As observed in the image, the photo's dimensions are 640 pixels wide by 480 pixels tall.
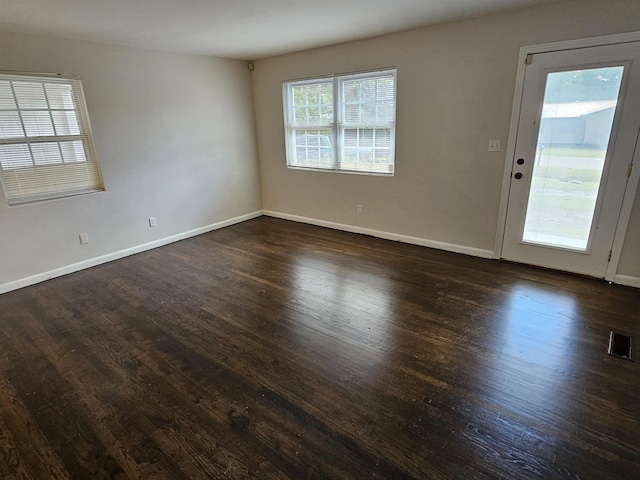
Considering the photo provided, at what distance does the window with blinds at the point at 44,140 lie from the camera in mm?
3266

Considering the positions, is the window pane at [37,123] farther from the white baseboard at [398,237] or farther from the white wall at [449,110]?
the white baseboard at [398,237]

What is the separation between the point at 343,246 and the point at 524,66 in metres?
2.59

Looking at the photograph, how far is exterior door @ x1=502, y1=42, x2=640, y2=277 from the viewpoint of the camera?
280cm

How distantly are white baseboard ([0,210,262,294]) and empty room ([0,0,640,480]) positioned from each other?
3 cm

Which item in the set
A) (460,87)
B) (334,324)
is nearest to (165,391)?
(334,324)

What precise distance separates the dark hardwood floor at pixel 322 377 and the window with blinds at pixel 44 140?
41.2 inches

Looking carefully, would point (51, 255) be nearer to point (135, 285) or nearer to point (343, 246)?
point (135, 285)

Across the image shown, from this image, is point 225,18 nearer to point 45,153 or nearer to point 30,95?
point 30,95

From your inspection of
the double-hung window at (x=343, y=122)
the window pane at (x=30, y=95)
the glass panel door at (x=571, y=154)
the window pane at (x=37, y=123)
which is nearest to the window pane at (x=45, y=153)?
the window pane at (x=37, y=123)

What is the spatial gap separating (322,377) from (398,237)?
270cm

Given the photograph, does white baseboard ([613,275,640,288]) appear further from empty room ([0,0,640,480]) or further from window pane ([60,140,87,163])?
window pane ([60,140,87,163])

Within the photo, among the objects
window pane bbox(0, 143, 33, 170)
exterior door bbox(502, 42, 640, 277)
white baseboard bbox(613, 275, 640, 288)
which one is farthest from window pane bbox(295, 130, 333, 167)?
white baseboard bbox(613, 275, 640, 288)

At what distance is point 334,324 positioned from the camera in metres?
2.63

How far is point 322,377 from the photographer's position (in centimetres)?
208
